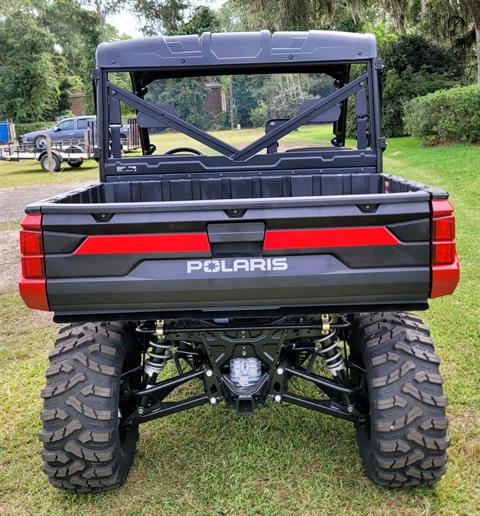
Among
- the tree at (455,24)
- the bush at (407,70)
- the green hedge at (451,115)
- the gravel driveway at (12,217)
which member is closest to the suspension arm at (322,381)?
the gravel driveway at (12,217)

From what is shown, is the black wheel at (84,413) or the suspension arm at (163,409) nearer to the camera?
the black wheel at (84,413)

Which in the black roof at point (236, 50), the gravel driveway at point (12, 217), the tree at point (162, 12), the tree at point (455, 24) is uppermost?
the tree at point (162, 12)

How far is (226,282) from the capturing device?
2.54 meters

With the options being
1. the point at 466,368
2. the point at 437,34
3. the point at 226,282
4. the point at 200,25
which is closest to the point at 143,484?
the point at 226,282

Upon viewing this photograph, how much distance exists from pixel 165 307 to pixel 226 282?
281 millimetres

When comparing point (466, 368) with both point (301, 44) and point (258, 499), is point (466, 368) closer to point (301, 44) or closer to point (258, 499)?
point (258, 499)

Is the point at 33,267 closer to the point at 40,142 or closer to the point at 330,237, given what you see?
the point at 330,237

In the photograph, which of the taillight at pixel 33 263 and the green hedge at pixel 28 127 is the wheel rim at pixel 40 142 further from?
the taillight at pixel 33 263

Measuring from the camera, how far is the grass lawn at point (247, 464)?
9.53 feet

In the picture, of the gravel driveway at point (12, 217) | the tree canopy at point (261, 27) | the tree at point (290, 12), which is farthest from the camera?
the tree at point (290, 12)

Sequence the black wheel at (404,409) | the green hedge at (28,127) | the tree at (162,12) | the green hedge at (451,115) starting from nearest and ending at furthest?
the black wheel at (404,409) < the green hedge at (451,115) < the tree at (162,12) < the green hedge at (28,127)

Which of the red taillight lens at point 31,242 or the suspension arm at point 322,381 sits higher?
the red taillight lens at point 31,242

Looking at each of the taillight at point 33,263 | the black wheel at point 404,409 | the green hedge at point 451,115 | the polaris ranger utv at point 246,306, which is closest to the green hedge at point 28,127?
the green hedge at point 451,115

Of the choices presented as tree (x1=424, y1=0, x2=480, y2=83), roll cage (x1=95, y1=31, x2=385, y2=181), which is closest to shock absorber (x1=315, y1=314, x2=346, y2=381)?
roll cage (x1=95, y1=31, x2=385, y2=181)
